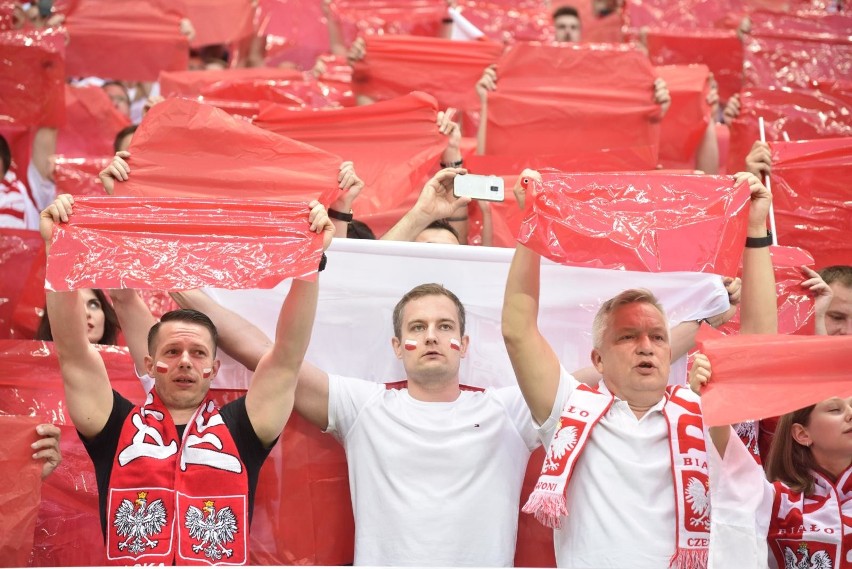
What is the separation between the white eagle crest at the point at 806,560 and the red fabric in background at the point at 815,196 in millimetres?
1595

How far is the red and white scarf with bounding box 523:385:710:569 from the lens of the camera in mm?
2881

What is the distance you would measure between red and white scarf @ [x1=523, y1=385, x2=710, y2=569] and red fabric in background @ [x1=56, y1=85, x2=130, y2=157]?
3.55 meters

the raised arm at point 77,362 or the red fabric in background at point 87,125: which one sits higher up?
the red fabric in background at point 87,125

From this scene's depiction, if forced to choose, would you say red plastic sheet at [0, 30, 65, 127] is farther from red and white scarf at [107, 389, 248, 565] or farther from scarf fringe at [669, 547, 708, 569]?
scarf fringe at [669, 547, 708, 569]

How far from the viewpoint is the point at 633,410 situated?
3.12 metres

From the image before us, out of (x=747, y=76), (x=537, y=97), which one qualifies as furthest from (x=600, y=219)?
(x=747, y=76)

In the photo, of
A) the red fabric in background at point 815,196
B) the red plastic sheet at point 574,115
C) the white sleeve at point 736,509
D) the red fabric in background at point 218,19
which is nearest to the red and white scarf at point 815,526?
the white sleeve at point 736,509

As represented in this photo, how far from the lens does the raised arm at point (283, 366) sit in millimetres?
3035

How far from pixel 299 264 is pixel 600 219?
76cm

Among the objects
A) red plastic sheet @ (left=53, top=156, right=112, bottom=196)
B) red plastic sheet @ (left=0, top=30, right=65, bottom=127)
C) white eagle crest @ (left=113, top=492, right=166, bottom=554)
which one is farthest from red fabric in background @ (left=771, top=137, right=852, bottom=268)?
red plastic sheet @ (left=0, top=30, right=65, bottom=127)

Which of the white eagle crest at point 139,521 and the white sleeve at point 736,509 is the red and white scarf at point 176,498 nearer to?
the white eagle crest at point 139,521

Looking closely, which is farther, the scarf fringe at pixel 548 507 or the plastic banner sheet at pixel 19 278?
the plastic banner sheet at pixel 19 278

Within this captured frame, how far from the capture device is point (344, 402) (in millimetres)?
3334

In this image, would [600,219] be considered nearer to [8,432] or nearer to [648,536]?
[648,536]
